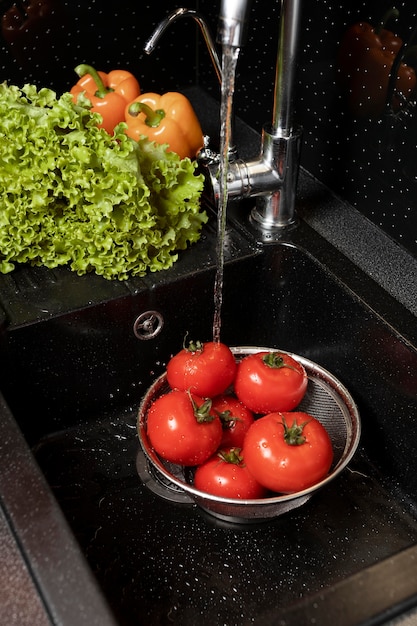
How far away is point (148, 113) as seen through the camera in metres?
1.18

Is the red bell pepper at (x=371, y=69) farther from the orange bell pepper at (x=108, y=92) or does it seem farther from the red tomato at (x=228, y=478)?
the red tomato at (x=228, y=478)

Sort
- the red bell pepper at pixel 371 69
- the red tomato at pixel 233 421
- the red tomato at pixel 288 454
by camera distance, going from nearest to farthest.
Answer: the red tomato at pixel 288 454 < the red tomato at pixel 233 421 < the red bell pepper at pixel 371 69

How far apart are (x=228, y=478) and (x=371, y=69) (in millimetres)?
626

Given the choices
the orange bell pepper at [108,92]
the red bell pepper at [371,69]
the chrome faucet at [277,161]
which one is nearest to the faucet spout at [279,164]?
the chrome faucet at [277,161]

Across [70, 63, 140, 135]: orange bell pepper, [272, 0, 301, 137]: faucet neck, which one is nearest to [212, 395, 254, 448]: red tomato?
[272, 0, 301, 137]: faucet neck

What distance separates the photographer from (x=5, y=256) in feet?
3.48

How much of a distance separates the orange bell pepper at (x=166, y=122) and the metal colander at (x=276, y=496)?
37 centimetres

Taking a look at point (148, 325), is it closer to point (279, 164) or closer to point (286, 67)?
point (279, 164)

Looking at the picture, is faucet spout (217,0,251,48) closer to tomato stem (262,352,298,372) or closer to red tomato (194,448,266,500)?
tomato stem (262,352,298,372)

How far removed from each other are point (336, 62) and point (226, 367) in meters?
0.53

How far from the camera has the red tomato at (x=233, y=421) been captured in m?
0.92

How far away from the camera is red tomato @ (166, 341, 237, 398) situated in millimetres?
926

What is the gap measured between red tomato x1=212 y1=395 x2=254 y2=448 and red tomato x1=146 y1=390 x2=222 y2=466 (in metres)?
0.04

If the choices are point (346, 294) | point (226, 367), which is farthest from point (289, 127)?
point (226, 367)
